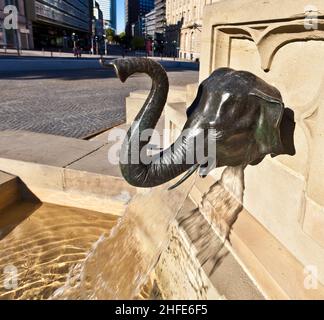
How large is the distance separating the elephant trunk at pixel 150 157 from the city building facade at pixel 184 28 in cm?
4634

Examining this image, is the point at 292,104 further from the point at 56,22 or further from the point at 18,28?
the point at 56,22

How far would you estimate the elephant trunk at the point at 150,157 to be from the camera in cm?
120

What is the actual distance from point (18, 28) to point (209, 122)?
164 ft

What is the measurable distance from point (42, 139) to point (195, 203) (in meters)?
3.01

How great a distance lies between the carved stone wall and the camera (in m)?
1.26

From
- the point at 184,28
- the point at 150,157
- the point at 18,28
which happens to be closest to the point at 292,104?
the point at 150,157

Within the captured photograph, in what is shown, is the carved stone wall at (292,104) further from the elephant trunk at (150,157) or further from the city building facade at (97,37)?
the city building facade at (97,37)

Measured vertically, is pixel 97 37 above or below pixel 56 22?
below

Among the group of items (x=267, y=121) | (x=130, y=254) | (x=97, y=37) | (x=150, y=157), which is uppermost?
(x=97, y=37)

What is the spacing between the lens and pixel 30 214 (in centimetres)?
350

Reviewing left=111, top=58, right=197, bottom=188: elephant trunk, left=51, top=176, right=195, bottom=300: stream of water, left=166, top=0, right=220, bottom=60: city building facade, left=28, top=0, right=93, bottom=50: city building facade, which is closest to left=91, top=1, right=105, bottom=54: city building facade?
left=28, top=0, right=93, bottom=50: city building facade

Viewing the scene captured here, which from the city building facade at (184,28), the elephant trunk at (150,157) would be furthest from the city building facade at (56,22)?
the elephant trunk at (150,157)

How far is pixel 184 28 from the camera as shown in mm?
57281
